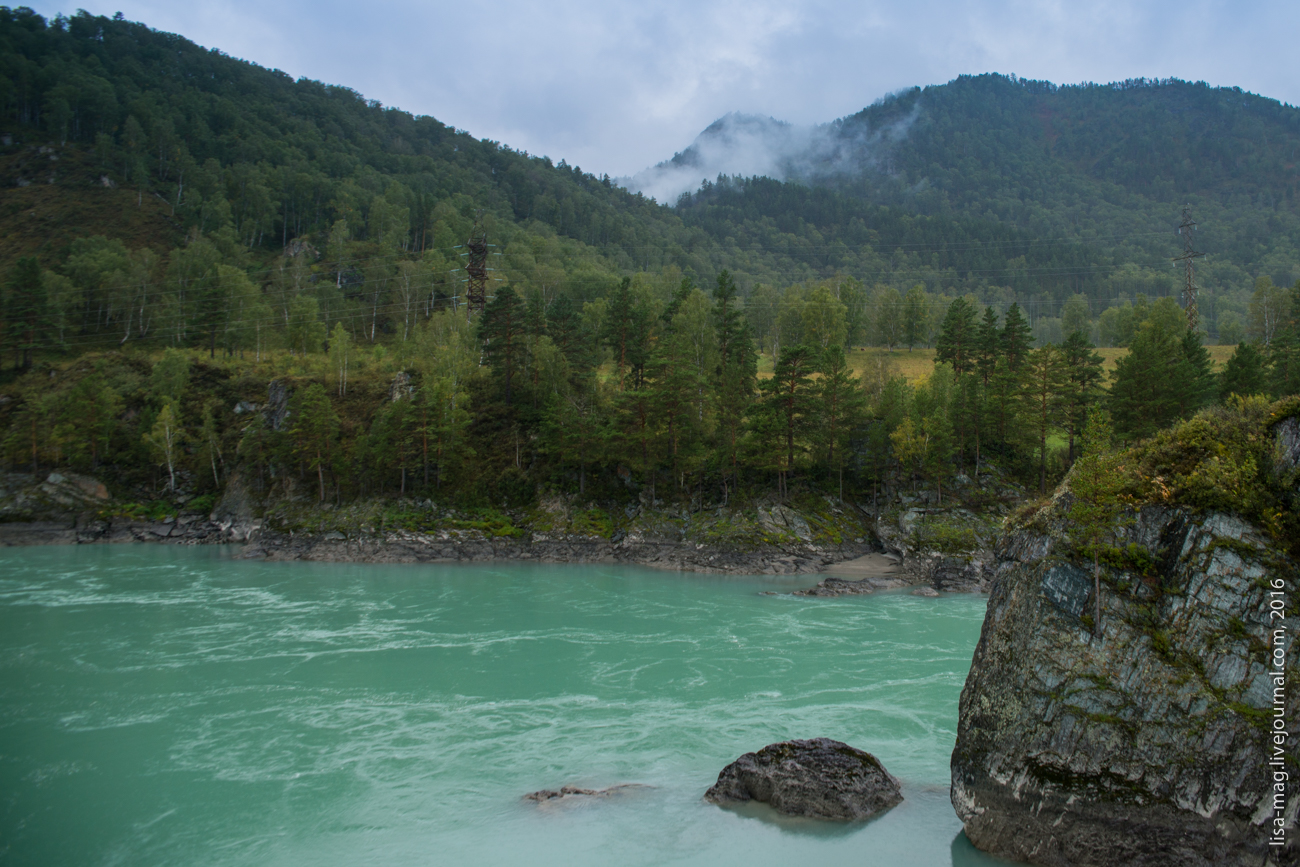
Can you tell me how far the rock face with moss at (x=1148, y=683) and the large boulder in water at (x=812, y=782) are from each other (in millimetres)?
1850

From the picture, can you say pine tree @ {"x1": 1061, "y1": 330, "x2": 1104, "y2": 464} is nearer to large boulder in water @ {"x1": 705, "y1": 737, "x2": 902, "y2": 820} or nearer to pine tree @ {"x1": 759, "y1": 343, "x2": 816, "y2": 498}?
pine tree @ {"x1": 759, "y1": 343, "x2": 816, "y2": 498}

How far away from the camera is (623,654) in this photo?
81.6ft

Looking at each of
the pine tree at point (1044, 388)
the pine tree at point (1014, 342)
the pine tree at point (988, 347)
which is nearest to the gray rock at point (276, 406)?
the pine tree at point (1044, 388)

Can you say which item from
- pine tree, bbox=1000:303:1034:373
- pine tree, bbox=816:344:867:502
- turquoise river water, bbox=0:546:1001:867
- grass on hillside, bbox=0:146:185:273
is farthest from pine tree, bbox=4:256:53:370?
pine tree, bbox=1000:303:1034:373

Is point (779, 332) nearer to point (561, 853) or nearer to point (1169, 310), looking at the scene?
point (1169, 310)

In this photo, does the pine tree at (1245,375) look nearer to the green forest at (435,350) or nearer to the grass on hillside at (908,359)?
the green forest at (435,350)

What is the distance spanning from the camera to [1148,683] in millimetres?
10438

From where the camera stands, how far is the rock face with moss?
9.64 m

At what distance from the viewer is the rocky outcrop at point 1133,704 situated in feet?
31.5

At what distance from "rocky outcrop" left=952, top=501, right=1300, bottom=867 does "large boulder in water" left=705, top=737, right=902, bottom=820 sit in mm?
1732

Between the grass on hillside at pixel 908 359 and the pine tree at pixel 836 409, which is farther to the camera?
the grass on hillside at pixel 908 359

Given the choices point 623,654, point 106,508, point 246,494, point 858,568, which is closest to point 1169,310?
point 858,568

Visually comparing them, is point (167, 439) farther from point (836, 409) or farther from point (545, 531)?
point (836, 409)

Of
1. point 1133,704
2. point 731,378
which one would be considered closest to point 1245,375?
point 731,378
